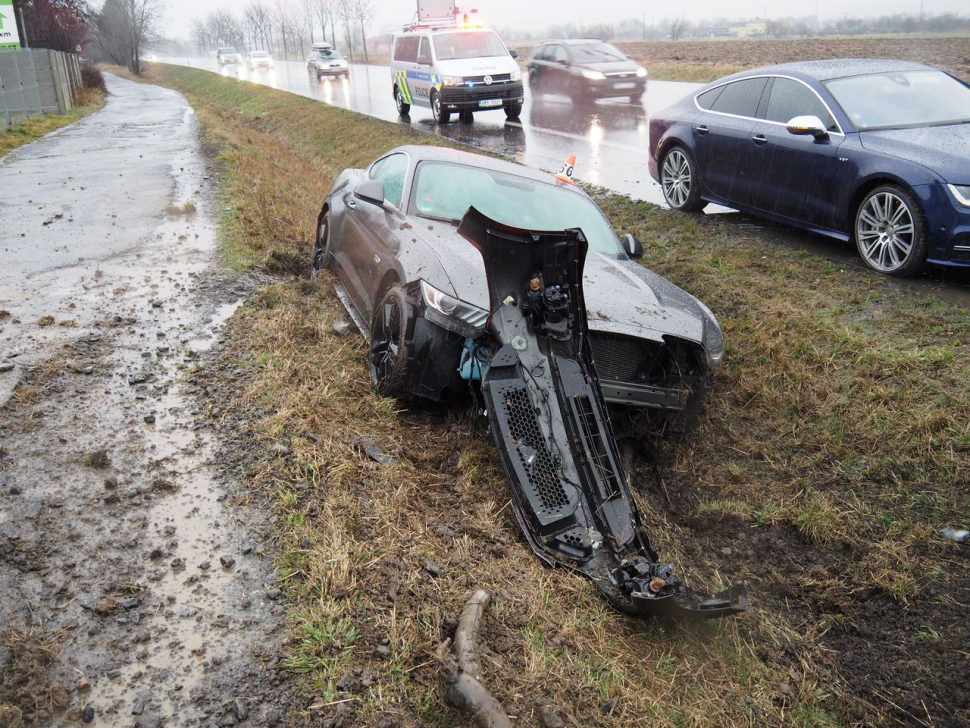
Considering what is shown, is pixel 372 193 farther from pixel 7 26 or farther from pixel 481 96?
pixel 7 26

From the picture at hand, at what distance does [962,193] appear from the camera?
5.86 metres

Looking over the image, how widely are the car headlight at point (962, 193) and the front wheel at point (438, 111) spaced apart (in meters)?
12.9

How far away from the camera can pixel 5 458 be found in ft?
13.3

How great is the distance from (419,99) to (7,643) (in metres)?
17.3

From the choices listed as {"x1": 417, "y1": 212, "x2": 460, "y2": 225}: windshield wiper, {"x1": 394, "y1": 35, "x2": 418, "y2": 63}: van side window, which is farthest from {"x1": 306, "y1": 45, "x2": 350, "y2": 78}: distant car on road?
{"x1": 417, "y1": 212, "x2": 460, "y2": 225}: windshield wiper

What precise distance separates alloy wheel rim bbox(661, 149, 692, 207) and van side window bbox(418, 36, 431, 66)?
406 inches

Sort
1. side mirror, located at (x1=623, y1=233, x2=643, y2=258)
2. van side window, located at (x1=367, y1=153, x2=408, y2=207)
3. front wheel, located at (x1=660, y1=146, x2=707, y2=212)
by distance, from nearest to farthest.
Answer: side mirror, located at (x1=623, y1=233, x2=643, y2=258)
van side window, located at (x1=367, y1=153, x2=408, y2=207)
front wheel, located at (x1=660, y1=146, x2=707, y2=212)

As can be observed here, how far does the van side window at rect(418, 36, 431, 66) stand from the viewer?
18062mm

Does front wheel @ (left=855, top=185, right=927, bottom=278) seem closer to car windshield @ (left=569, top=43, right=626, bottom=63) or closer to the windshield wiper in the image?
the windshield wiper

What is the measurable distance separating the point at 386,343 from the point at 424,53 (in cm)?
1492

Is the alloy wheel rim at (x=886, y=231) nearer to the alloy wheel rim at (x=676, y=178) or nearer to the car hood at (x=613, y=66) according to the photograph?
the alloy wheel rim at (x=676, y=178)

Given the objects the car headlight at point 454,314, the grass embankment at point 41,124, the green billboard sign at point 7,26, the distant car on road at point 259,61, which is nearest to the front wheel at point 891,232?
the car headlight at point 454,314

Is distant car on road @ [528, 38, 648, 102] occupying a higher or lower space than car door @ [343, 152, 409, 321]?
higher

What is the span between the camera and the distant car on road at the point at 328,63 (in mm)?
38875
